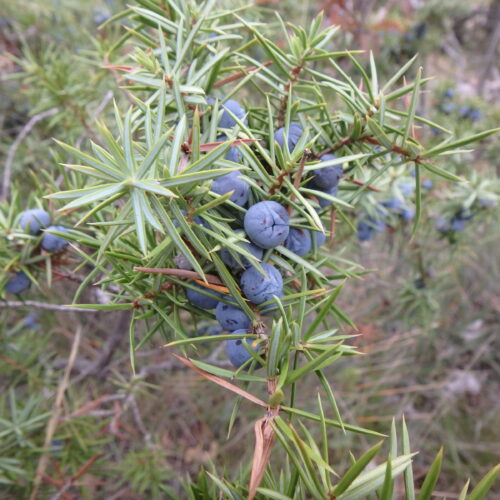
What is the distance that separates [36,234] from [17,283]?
89mm

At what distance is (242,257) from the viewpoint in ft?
1.59

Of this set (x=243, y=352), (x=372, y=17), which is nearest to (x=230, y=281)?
(x=243, y=352)

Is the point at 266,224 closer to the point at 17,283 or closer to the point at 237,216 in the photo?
the point at 237,216

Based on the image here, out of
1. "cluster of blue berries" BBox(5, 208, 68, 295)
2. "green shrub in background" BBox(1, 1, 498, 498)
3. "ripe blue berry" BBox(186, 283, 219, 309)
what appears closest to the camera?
"green shrub in background" BBox(1, 1, 498, 498)

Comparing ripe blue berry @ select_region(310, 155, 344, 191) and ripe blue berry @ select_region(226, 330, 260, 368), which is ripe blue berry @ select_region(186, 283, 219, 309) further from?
ripe blue berry @ select_region(310, 155, 344, 191)

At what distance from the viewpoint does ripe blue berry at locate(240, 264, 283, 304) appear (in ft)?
1.51

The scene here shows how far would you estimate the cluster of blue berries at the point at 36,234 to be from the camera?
2.20ft

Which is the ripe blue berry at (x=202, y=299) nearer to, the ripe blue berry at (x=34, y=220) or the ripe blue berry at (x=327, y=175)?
the ripe blue berry at (x=327, y=175)

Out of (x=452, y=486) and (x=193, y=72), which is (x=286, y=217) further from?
(x=452, y=486)

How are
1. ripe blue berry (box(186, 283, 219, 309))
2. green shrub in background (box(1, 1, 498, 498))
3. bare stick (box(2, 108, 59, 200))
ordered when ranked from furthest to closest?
bare stick (box(2, 108, 59, 200)), ripe blue berry (box(186, 283, 219, 309)), green shrub in background (box(1, 1, 498, 498))

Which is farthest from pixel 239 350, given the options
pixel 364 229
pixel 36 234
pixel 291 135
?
pixel 364 229

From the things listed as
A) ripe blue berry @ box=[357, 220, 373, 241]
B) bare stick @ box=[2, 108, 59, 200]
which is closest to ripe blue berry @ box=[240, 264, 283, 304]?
ripe blue berry @ box=[357, 220, 373, 241]

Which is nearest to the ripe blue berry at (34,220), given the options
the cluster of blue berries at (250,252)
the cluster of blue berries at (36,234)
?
the cluster of blue berries at (36,234)

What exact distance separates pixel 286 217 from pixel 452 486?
7.20ft
